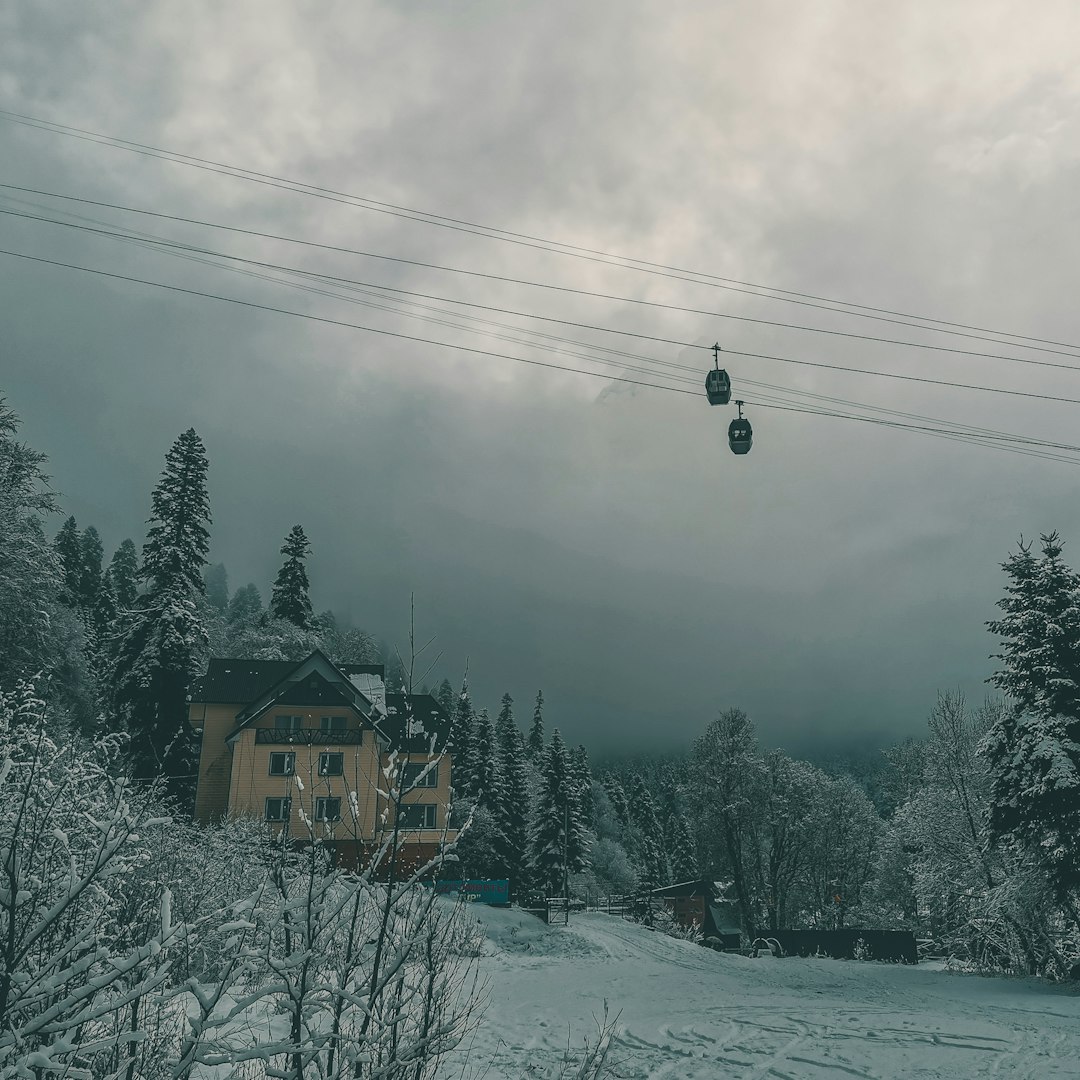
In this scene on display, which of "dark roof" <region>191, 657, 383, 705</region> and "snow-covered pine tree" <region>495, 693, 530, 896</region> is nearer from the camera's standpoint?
"dark roof" <region>191, 657, 383, 705</region>

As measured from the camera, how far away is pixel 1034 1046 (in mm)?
15867

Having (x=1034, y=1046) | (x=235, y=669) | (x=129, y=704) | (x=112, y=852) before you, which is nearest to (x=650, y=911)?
(x=235, y=669)

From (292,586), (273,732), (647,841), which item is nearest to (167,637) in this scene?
(273,732)

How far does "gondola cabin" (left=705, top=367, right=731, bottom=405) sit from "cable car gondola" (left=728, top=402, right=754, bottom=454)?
1.00m

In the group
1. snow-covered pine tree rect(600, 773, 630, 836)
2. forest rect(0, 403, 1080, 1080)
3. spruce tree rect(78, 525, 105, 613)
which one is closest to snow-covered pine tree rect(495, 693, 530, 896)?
forest rect(0, 403, 1080, 1080)

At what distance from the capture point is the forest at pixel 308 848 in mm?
3875

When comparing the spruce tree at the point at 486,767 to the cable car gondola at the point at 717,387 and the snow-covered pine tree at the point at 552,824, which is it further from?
the cable car gondola at the point at 717,387

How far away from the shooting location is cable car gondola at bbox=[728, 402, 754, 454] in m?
19.9

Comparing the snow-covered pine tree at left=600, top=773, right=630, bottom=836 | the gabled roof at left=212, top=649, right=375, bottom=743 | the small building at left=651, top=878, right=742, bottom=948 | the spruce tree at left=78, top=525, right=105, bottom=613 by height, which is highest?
the spruce tree at left=78, top=525, right=105, bottom=613

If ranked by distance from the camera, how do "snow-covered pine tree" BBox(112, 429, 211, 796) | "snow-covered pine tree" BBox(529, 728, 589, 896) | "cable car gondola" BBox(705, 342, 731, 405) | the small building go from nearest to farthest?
"cable car gondola" BBox(705, 342, 731, 405) < "snow-covered pine tree" BBox(112, 429, 211, 796) < "snow-covered pine tree" BBox(529, 728, 589, 896) < the small building

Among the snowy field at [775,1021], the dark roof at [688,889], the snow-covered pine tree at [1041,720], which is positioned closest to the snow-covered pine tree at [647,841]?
the dark roof at [688,889]

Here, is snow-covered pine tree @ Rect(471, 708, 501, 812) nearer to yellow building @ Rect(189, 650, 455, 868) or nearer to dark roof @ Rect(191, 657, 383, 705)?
yellow building @ Rect(189, 650, 455, 868)

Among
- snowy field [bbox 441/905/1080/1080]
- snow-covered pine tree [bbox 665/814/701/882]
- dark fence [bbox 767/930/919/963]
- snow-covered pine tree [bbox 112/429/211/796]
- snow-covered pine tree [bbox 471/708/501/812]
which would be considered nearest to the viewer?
snowy field [bbox 441/905/1080/1080]

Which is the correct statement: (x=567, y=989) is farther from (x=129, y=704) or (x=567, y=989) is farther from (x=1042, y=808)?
(x=129, y=704)
